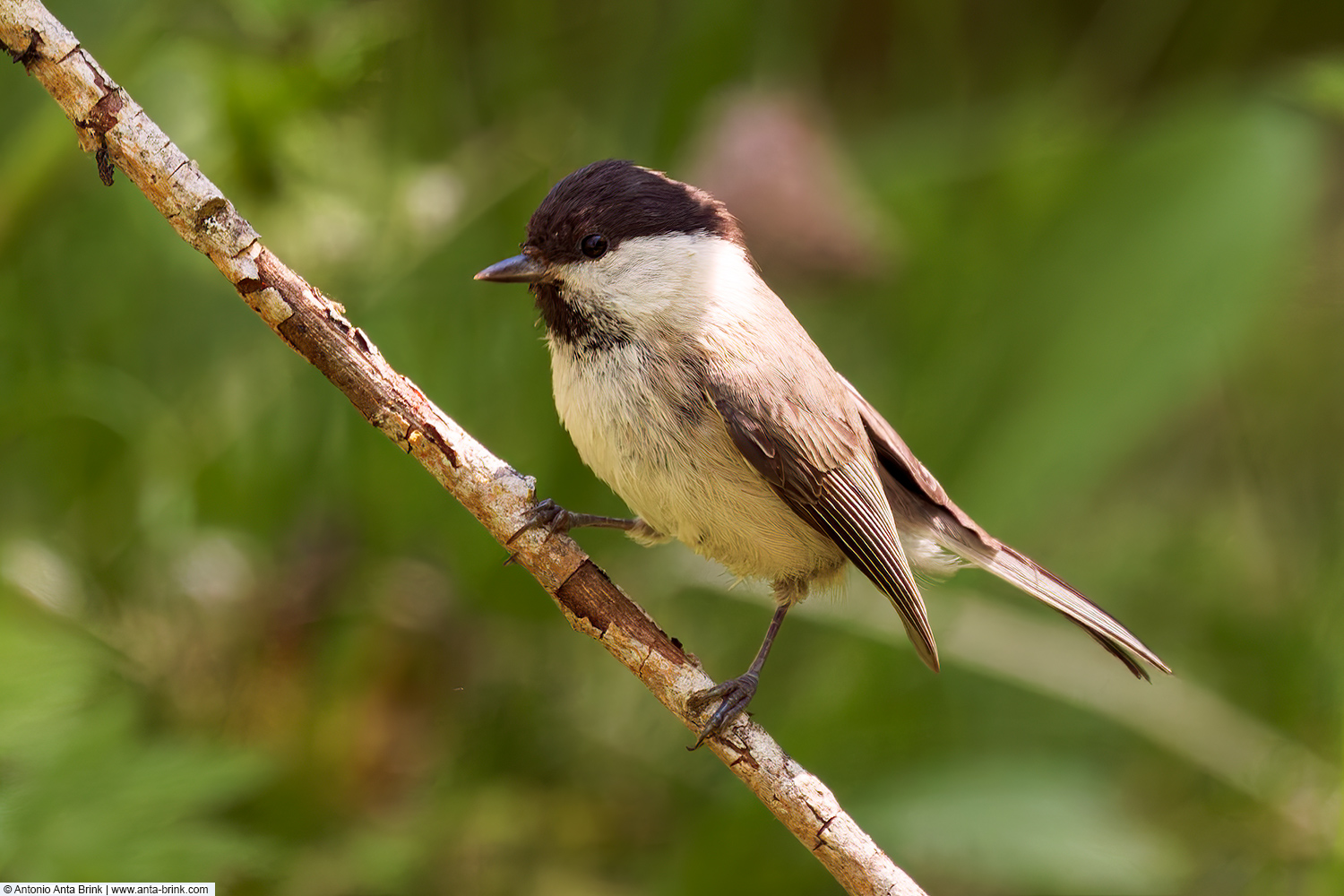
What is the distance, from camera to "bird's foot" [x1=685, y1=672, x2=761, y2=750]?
1.51m

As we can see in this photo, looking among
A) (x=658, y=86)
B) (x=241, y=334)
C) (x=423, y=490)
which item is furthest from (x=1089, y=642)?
(x=241, y=334)

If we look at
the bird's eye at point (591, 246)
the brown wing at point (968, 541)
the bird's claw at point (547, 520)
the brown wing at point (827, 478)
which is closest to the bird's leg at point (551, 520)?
the bird's claw at point (547, 520)

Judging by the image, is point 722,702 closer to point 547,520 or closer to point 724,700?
point 724,700

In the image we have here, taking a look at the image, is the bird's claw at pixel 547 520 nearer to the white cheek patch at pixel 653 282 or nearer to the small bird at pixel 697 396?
the small bird at pixel 697 396

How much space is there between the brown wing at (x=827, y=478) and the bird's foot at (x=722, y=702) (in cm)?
28

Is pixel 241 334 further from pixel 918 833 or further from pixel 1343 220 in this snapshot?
pixel 1343 220

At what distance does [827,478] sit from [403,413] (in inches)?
27.9

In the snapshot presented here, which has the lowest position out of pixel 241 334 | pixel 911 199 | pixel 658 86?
pixel 241 334

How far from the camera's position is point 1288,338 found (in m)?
3.97

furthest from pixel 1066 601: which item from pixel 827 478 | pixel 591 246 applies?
pixel 591 246

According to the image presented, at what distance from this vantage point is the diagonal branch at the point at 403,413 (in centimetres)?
124

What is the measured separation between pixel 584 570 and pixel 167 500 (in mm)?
1433

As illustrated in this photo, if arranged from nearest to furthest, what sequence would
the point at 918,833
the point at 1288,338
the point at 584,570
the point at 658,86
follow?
the point at 584,570, the point at 918,833, the point at 658,86, the point at 1288,338

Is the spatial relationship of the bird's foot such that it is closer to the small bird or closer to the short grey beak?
the small bird
